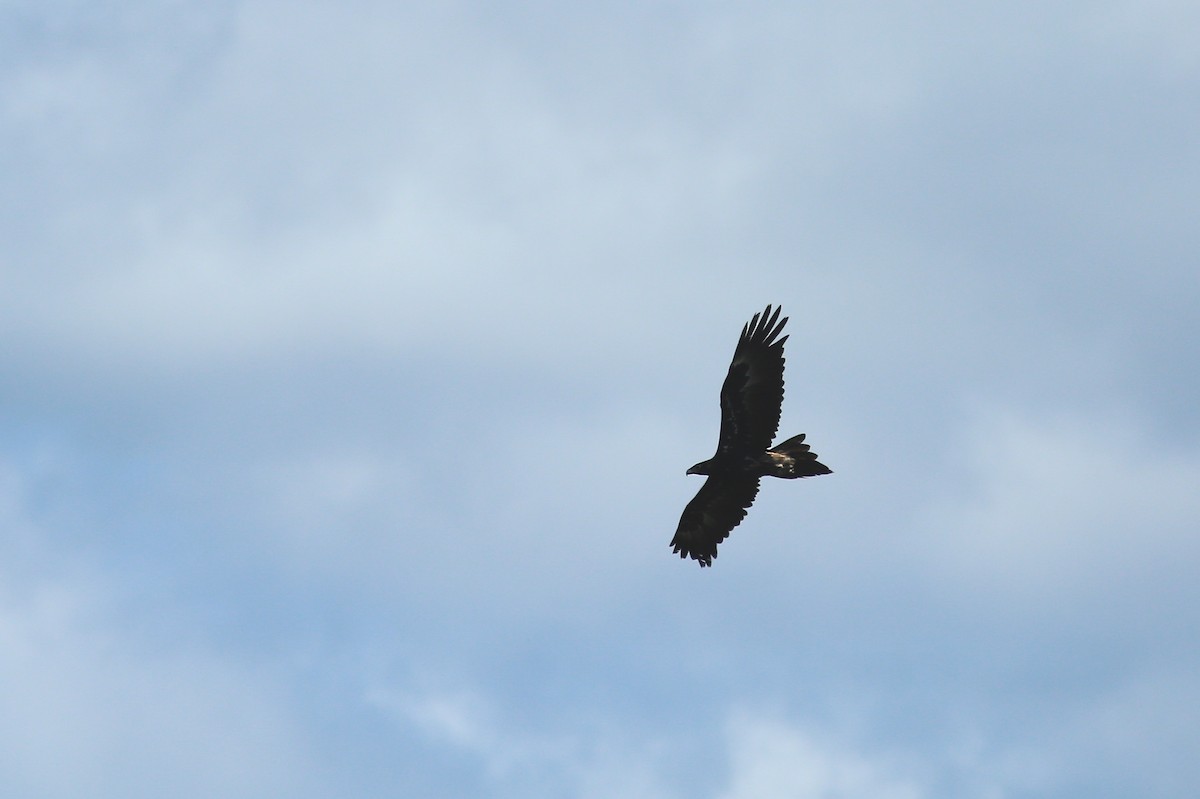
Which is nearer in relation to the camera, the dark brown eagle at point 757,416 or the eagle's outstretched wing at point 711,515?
the dark brown eagle at point 757,416

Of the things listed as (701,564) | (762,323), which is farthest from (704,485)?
(762,323)

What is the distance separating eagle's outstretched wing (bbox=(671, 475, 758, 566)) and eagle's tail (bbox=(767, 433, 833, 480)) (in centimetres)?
194

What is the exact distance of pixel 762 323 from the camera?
4212cm

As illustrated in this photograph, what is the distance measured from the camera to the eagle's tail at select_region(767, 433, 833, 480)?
42.0 meters

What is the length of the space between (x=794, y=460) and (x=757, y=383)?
222 centimetres

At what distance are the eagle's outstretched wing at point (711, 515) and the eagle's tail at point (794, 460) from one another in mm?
1944

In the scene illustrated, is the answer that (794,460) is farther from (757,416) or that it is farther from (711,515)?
(711,515)

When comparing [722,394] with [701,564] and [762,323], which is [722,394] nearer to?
[762,323]

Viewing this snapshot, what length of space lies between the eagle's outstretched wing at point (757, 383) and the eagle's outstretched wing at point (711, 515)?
2.28m

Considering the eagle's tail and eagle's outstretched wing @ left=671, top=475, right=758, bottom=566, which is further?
eagle's outstretched wing @ left=671, top=475, right=758, bottom=566

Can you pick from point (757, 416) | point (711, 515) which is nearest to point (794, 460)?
point (757, 416)

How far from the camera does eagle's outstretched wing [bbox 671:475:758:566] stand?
4496 centimetres

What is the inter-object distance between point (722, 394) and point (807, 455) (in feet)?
8.91

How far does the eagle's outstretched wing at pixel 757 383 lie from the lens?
4212 centimetres
